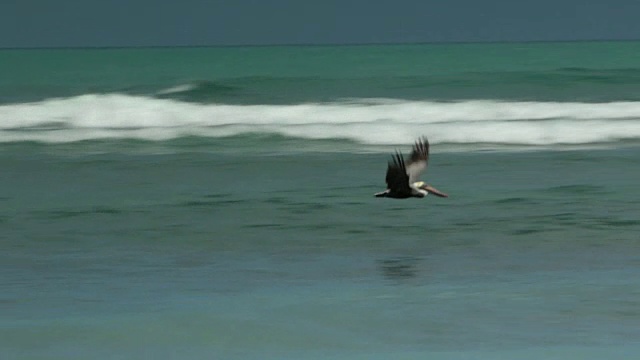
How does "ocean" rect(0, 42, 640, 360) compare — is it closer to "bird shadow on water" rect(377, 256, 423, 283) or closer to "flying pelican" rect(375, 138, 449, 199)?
"bird shadow on water" rect(377, 256, 423, 283)

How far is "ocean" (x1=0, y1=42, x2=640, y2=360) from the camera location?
651cm

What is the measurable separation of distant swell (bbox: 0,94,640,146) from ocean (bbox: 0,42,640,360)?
0.31 feet

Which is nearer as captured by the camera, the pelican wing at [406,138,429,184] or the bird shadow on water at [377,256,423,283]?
the bird shadow on water at [377,256,423,283]

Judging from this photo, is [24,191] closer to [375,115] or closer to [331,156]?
[331,156]

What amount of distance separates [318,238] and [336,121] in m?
11.1

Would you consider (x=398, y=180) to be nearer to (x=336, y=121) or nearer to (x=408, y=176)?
(x=408, y=176)

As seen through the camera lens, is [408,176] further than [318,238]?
Yes

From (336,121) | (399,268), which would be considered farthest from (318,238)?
(336,121)

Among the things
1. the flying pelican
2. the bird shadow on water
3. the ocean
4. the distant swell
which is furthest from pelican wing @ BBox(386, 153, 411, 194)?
the distant swell

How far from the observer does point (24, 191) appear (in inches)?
479

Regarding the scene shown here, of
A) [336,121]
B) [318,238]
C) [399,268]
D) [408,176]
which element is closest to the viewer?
[399,268]

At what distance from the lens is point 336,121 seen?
20.3 meters

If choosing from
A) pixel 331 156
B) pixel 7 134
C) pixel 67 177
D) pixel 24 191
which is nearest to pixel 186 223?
pixel 24 191

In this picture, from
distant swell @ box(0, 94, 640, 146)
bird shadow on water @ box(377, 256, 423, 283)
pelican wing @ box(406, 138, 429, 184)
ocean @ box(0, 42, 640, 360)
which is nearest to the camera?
ocean @ box(0, 42, 640, 360)
